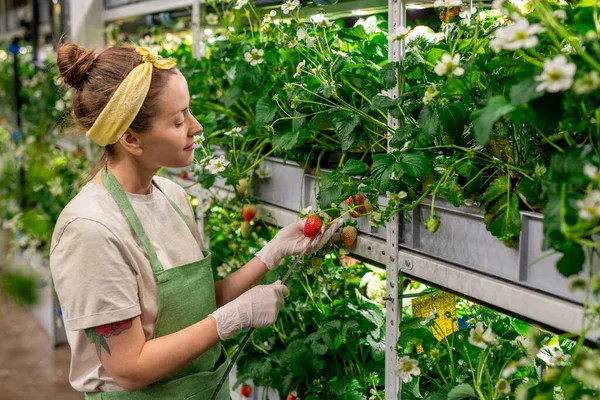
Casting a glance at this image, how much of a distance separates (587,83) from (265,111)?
101 centimetres

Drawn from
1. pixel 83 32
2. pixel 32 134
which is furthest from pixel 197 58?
pixel 32 134

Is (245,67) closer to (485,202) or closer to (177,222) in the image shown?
(177,222)

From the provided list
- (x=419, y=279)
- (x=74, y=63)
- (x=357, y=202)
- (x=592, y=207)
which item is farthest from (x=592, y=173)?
(x=74, y=63)

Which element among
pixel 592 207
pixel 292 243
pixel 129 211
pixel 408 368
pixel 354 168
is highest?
pixel 592 207

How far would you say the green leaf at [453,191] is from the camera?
1199 millimetres

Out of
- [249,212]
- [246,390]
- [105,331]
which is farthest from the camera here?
[246,390]

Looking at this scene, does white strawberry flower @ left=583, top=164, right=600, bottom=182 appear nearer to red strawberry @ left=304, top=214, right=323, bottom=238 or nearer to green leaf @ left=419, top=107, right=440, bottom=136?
green leaf @ left=419, top=107, right=440, bottom=136

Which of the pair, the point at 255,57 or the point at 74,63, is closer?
the point at 74,63

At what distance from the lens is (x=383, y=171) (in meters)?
1.31

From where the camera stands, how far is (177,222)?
169 cm

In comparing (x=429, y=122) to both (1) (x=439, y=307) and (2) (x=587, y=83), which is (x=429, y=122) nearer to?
(2) (x=587, y=83)

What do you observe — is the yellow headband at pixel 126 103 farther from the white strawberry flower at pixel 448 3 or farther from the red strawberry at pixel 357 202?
the white strawberry flower at pixel 448 3

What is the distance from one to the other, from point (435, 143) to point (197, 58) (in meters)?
1.24

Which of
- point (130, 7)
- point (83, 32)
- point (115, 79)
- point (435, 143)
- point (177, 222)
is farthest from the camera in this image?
point (83, 32)
